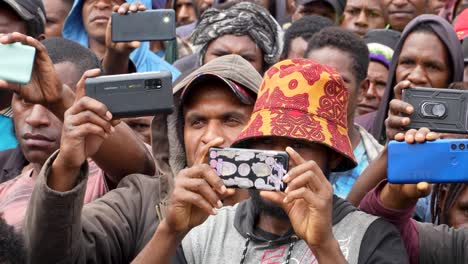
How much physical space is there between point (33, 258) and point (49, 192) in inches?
9.2

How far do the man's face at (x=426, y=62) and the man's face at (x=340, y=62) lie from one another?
0.33m

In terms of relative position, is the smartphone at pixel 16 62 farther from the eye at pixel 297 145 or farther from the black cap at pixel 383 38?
the black cap at pixel 383 38

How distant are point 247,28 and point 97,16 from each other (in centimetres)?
125

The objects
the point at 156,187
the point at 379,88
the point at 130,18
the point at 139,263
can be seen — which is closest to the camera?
the point at 139,263

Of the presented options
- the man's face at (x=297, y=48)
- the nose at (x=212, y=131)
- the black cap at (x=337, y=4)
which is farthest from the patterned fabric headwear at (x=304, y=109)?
the black cap at (x=337, y=4)

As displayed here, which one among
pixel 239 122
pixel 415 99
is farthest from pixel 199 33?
pixel 415 99

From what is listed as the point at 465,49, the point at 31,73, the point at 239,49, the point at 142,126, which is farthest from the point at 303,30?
the point at 31,73

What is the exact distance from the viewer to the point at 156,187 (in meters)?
4.59

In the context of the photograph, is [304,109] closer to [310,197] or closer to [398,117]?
[398,117]

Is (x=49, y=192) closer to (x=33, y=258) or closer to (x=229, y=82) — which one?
(x=33, y=258)

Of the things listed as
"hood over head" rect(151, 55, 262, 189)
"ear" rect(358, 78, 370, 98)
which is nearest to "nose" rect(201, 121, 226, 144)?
"hood over head" rect(151, 55, 262, 189)

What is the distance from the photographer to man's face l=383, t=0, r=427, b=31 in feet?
29.2

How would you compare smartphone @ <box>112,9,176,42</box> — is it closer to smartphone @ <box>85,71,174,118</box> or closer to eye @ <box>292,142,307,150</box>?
smartphone @ <box>85,71,174,118</box>

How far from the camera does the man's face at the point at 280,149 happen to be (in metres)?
4.05
